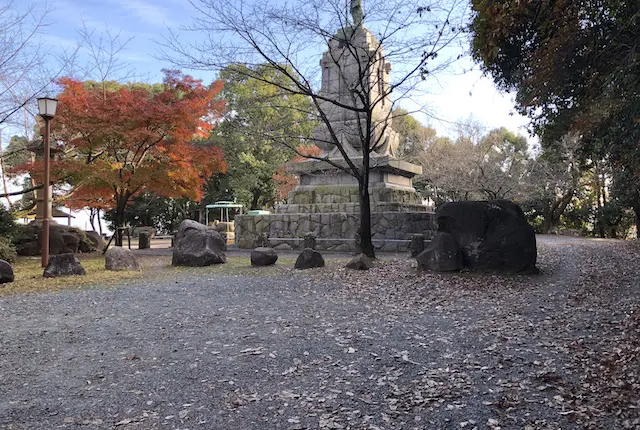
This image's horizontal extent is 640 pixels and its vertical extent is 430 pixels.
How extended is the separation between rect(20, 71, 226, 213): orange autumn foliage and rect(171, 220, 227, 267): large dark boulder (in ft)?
10.1

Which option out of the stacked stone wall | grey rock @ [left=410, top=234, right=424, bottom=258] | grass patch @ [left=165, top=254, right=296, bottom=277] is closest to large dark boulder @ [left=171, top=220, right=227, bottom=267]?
grass patch @ [left=165, top=254, right=296, bottom=277]

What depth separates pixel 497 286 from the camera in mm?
6336

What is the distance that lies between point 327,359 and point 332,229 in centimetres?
938

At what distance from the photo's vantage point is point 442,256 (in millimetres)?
7406

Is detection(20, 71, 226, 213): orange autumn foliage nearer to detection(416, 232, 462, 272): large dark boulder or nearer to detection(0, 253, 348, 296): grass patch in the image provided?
detection(0, 253, 348, 296): grass patch

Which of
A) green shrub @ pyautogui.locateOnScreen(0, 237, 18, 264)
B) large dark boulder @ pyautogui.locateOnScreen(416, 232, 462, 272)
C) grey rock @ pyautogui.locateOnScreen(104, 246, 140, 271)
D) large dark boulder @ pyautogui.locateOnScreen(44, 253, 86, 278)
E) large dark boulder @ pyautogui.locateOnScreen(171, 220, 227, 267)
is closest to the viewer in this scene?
large dark boulder @ pyautogui.locateOnScreen(416, 232, 462, 272)

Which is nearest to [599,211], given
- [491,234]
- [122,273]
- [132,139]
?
[491,234]

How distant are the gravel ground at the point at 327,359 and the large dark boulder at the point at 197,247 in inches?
133

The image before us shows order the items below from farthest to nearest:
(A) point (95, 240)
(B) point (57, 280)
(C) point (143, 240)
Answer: (C) point (143, 240) → (A) point (95, 240) → (B) point (57, 280)

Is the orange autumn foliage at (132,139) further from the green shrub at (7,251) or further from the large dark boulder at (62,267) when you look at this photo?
the large dark boulder at (62,267)

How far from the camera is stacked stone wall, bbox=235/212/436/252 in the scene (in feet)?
39.6

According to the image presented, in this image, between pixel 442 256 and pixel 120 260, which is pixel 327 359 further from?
pixel 120 260

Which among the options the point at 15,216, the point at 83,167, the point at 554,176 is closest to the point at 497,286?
the point at 83,167

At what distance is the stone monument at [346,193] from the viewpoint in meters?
12.3
